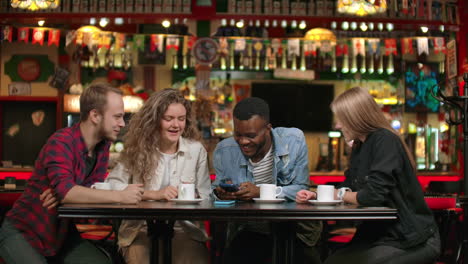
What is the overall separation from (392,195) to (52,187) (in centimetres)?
166

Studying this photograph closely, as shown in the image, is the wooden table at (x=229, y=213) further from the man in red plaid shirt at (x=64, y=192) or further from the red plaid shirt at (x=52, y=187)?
the red plaid shirt at (x=52, y=187)

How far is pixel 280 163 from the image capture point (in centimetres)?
380

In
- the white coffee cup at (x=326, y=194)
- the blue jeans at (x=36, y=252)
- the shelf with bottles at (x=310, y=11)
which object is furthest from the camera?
the shelf with bottles at (x=310, y=11)

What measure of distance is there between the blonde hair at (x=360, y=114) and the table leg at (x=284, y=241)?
1.97 feet

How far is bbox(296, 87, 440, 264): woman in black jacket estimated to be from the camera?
10.0 feet

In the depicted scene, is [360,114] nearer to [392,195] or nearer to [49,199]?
[392,195]

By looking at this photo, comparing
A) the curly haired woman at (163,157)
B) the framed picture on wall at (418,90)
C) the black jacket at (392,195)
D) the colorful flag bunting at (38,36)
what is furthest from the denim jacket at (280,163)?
the framed picture on wall at (418,90)

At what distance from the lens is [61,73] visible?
35.0ft

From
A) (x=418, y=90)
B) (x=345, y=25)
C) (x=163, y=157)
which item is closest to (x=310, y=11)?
(x=345, y=25)

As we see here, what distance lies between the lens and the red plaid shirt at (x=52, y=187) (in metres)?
3.26

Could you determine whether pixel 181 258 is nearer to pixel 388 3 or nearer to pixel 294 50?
pixel 388 3

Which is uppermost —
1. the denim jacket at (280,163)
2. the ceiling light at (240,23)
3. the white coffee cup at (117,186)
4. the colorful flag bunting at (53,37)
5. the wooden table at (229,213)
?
the ceiling light at (240,23)

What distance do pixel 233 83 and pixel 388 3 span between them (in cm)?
341

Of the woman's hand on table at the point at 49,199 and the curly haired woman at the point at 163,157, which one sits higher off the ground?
the curly haired woman at the point at 163,157
